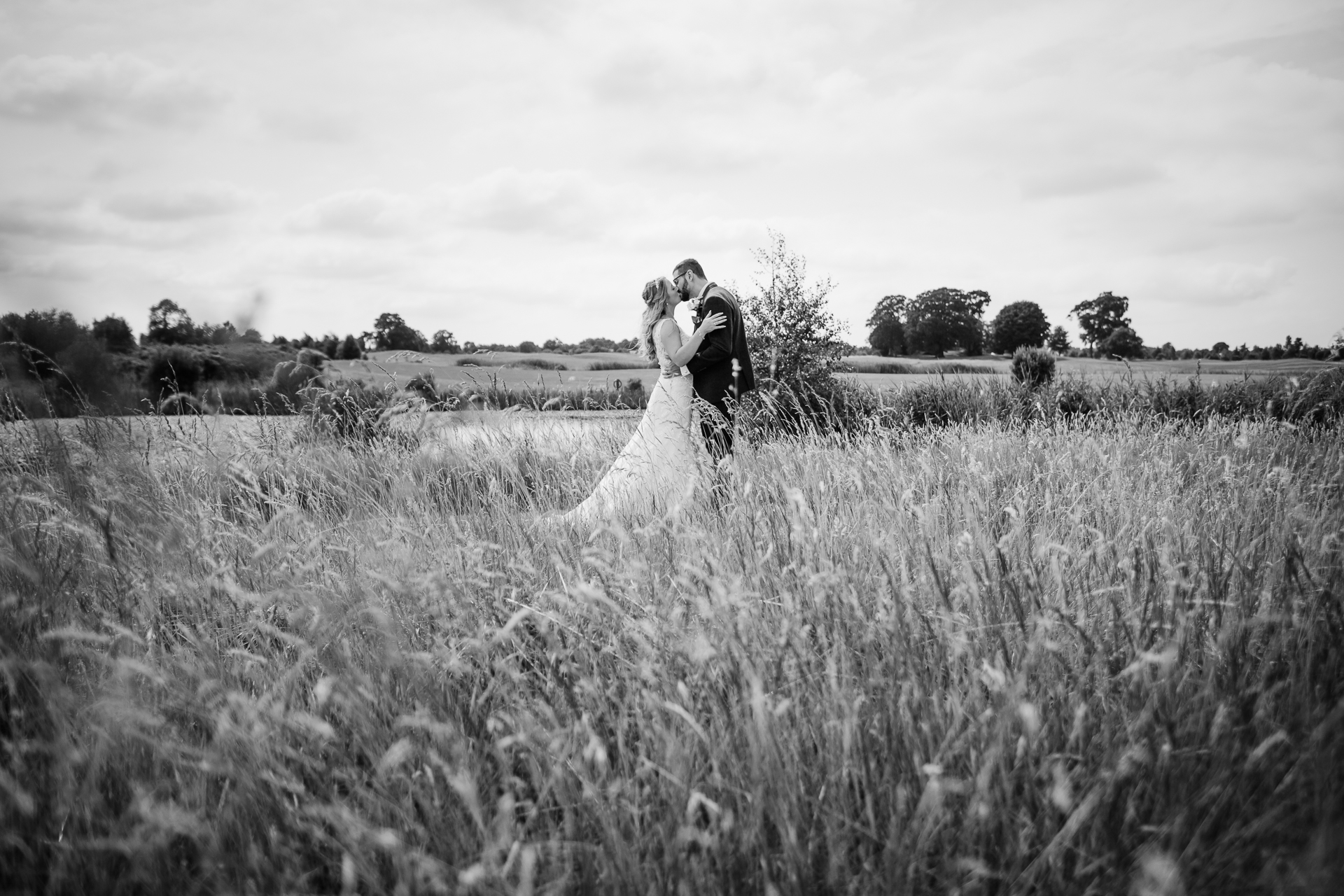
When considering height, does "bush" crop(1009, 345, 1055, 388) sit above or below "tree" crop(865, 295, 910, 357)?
below

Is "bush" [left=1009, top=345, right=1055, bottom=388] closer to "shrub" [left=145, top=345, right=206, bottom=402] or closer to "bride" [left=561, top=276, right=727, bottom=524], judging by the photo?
"bride" [left=561, top=276, right=727, bottom=524]

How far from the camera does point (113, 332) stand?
19.4ft

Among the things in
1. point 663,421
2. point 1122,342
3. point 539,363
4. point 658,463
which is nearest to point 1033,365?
point 663,421

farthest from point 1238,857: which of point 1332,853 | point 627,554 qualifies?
point 627,554

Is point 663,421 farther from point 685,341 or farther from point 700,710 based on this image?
point 700,710

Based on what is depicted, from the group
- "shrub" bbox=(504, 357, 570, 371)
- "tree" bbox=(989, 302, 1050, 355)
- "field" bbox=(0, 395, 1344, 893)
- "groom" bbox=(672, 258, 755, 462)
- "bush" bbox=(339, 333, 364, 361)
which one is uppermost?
"tree" bbox=(989, 302, 1050, 355)

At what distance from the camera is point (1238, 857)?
1.21 meters

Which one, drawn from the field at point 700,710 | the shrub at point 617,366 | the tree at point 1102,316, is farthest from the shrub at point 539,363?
the tree at point 1102,316

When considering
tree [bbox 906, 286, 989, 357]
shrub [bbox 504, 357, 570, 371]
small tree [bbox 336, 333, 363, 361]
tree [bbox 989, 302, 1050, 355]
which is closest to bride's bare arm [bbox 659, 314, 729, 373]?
small tree [bbox 336, 333, 363, 361]

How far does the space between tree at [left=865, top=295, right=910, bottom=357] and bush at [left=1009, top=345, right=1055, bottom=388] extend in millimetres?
76387

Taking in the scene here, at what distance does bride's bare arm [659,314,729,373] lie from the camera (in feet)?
20.3

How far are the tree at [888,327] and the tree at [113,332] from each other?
90.7m

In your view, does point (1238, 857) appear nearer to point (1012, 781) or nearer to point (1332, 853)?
point (1332, 853)

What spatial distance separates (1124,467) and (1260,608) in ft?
8.50
